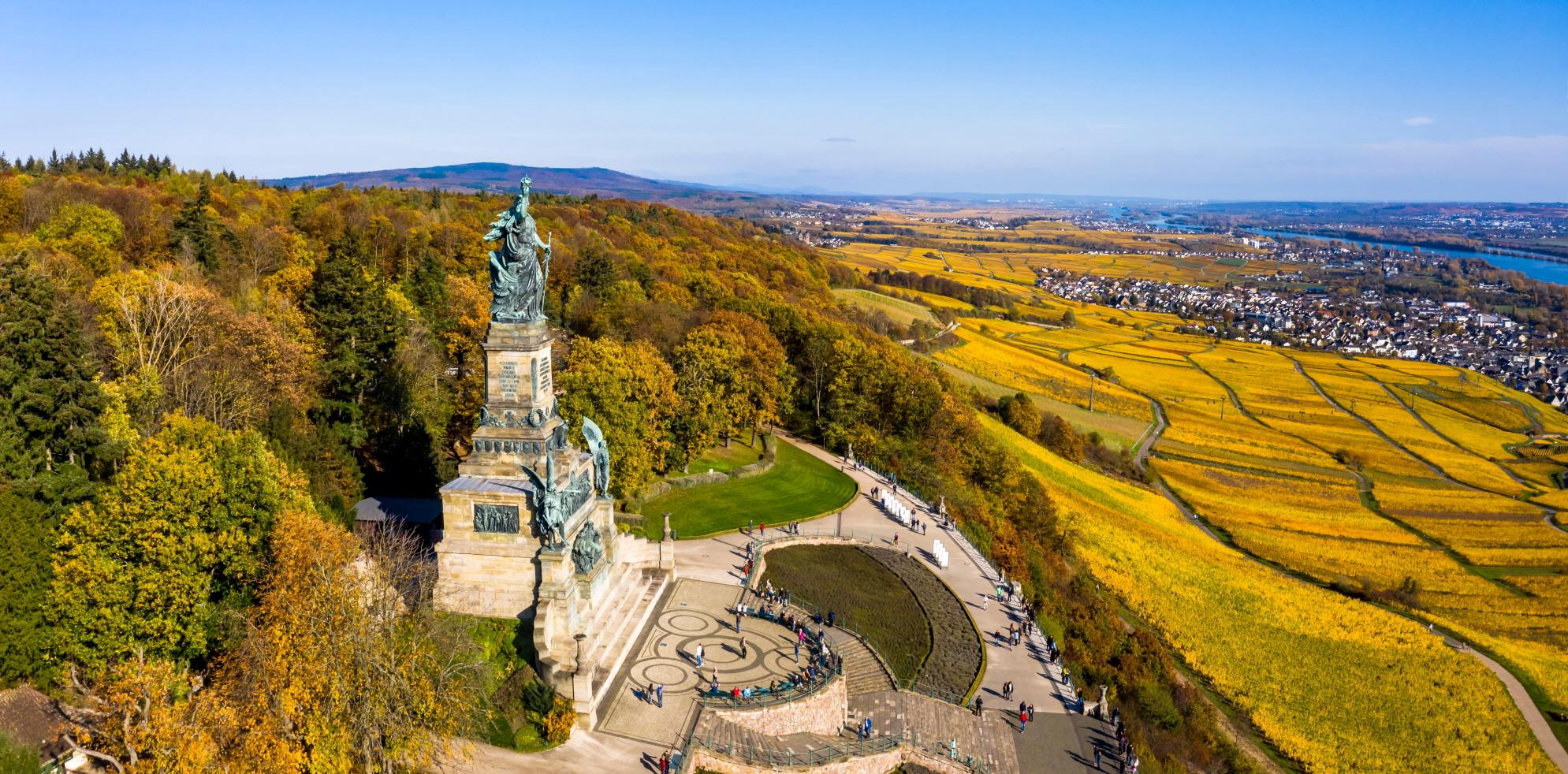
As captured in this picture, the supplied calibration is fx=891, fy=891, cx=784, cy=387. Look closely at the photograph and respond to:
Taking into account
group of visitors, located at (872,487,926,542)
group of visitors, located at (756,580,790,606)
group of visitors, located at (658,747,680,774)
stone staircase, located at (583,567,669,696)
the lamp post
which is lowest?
group of visitors, located at (872,487,926,542)

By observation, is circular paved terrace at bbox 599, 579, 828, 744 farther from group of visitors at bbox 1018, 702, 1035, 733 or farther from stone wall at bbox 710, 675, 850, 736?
group of visitors at bbox 1018, 702, 1035, 733

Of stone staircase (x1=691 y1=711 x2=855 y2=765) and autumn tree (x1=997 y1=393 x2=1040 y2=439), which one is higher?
stone staircase (x1=691 y1=711 x2=855 y2=765)

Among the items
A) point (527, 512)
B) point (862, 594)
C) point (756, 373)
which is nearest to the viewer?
point (527, 512)

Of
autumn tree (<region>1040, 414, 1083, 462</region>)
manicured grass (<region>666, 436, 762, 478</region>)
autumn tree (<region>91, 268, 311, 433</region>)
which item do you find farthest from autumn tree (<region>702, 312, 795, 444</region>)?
autumn tree (<region>1040, 414, 1083, 462</region>)

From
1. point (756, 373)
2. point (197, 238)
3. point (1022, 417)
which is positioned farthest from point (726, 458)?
point (197, 238)

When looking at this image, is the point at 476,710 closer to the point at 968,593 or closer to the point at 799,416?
the point at 968,593

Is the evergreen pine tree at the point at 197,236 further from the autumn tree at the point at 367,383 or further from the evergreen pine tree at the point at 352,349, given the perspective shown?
the evergreen pine tree at the point at 352,349

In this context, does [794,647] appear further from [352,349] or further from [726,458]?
[352,349]
